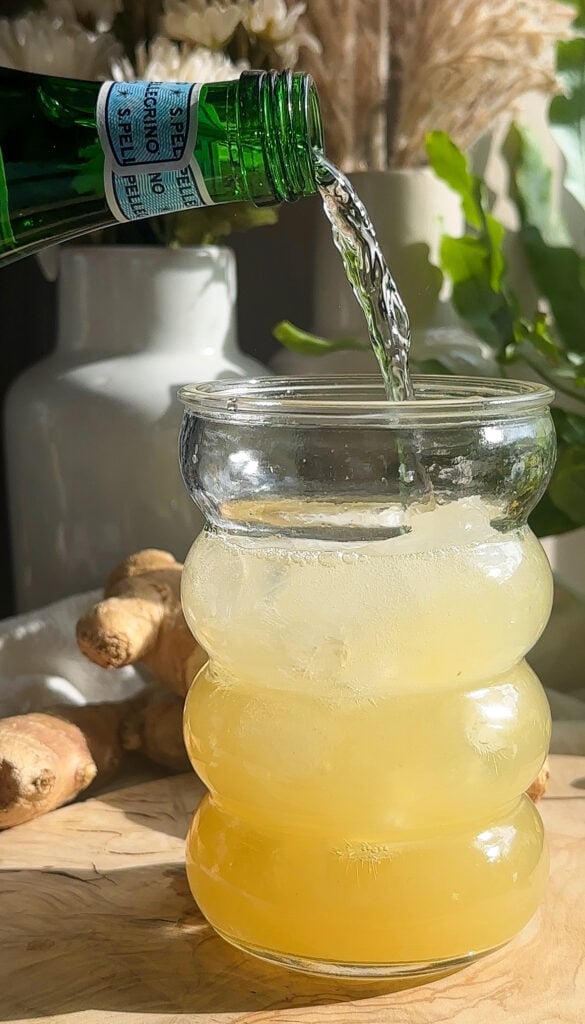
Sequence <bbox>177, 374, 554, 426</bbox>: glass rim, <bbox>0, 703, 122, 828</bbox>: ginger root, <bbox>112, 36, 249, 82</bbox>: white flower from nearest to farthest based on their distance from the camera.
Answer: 1. <bbox>177, 374, 554, 426</bbox>: glass rim
2. <bbox>0, 703, 122, 828</bbox>: ginger root
3. <bbox>112, 36, 249, 82</bbox>: white flower

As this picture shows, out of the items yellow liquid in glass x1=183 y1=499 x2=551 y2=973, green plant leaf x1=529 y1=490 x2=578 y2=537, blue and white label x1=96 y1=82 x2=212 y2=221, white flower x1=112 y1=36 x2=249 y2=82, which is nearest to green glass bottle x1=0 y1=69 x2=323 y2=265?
blue and white label x1=96 y1=82 x2=212 y2=221

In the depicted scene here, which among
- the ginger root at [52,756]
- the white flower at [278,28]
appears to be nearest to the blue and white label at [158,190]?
the ginger root at [52,756]

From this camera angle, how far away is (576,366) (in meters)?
0.88

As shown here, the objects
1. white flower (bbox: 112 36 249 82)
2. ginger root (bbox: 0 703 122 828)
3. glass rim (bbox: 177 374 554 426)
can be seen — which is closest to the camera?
glass rim (bbox: 177 374 554 426)

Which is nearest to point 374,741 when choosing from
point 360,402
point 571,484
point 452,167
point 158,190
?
point 360,402

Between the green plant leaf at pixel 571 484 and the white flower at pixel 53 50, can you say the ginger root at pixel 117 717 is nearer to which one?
the green plant leaf at pixel 571 484

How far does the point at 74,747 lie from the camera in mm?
695

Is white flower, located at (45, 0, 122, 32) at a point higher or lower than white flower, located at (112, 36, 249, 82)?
higher

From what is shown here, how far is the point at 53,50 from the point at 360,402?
1.62ft

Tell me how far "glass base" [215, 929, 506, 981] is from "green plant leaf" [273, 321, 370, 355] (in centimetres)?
47

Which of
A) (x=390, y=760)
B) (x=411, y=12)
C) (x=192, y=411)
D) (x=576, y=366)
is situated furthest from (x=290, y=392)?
(x=411, y=12)

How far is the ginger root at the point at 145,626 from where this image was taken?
2.27 ft

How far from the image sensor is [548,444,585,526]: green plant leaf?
2.71 ft

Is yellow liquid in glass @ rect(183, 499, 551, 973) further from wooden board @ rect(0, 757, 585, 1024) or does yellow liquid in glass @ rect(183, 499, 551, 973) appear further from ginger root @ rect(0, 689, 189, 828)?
ginger root @ rect(0, 689, 189, 828)
